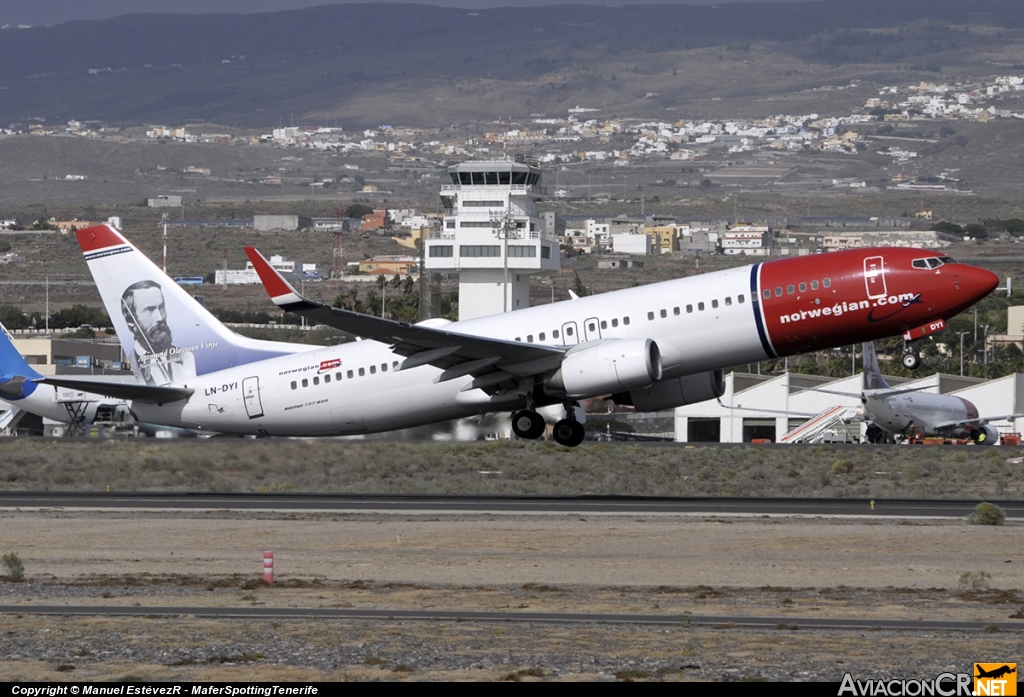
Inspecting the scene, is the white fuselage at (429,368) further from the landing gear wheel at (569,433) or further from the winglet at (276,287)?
the winglet at (276,287)

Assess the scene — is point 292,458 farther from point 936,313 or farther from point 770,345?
point 936,313

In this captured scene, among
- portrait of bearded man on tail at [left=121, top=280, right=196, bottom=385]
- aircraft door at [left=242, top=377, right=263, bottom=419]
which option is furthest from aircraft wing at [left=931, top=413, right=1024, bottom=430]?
portrait of bearded man on tail at [left=121, top=280, right=196, bottom=385]

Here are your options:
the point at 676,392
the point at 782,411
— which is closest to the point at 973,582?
the point at 676,392

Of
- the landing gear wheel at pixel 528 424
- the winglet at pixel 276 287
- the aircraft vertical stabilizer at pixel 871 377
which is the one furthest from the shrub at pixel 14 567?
the aircraft vertical stabilizer at pixel 871 377

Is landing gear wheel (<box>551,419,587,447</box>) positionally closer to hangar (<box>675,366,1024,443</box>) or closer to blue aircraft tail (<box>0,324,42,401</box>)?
blue aircraft tail (<box>0,324,42,401</box>)

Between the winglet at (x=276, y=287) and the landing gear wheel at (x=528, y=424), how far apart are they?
718 cm

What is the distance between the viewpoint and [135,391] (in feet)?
134

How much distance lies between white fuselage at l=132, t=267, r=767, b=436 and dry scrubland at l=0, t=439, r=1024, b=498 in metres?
0.84

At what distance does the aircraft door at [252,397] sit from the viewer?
40500mm

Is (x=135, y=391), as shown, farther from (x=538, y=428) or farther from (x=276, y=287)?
(x=538, y=428)

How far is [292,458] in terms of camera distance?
1554 inches

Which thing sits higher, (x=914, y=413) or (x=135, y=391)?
(x=135, y=391)

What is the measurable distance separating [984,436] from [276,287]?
53.8 meters

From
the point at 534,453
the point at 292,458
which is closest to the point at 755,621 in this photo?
the point at 292,458
